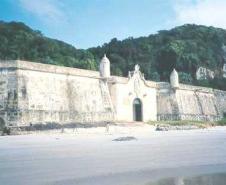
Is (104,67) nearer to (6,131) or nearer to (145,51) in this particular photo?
(6,131)

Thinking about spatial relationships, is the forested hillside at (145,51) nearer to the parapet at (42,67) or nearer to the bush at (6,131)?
the parapet at (42,67)

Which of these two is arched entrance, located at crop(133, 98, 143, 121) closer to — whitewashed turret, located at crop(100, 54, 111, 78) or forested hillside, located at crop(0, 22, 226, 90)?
whitewashed turret, located at crop(100, 54, 111, 78)

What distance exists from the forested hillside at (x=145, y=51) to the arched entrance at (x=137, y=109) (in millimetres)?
16041

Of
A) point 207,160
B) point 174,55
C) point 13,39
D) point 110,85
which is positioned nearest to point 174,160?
point 207,160

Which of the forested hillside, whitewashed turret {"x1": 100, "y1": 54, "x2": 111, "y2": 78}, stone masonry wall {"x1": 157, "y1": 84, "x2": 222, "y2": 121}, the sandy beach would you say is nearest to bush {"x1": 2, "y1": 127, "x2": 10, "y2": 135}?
whitewashed turret {"x1": 100, "y1": 54, "x2": 111, "y2": 78}

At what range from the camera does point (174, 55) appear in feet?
278

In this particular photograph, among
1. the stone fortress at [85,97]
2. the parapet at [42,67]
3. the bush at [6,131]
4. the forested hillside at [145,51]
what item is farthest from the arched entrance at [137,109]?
the bush at [6,131]

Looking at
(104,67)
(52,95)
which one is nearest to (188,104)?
(104,67)

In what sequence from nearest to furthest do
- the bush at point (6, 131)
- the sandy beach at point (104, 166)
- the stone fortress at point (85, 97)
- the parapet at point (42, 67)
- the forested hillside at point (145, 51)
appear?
the sandy beach at point (104, 166)
the bush at point (6, 131)
the stone fortress at point (85, 97)
the parapet at point (42, 67)
the forested hillside at point (145, 51)

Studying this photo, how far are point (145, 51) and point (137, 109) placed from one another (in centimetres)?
4840

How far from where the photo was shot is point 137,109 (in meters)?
45.7

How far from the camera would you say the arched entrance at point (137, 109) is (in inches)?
1788

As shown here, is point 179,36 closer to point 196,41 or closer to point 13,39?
point 196,41

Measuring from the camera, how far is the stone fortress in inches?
1289
